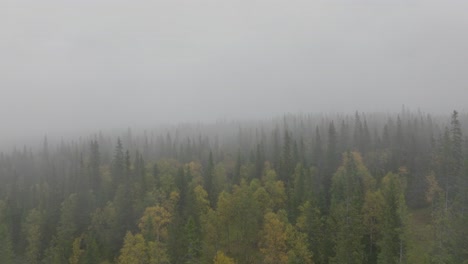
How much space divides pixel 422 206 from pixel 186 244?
6430cm

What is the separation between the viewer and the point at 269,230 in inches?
2141

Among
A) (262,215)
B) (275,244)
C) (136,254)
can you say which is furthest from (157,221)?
(275,244)

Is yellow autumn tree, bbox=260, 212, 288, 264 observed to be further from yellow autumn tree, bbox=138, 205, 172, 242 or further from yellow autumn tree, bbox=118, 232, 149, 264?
yellow autumn tree, bbox=138, 205, 172, 242

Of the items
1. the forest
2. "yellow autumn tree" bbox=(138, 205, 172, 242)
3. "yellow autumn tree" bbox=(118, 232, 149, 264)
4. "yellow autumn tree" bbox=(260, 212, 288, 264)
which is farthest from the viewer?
"yellow autumn tree" bbox=(138, 205, 172, 242)

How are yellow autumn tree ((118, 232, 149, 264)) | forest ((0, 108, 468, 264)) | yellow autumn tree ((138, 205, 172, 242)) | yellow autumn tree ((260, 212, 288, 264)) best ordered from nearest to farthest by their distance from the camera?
forest ((0, 108, 468, 264)) → yellow autumn tree ((260, 212, 288, 264)) → yellow autumn tree ((118, 232, 149, 264)) → yellow autumn tree ((138, 205, 172, 242))

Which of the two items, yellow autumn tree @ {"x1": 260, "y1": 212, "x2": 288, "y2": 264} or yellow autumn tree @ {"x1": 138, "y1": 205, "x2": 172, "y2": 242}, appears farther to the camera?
yellow autumn tree @ {"x1": 138, "y1": 205, "x2": 172, "y2": 242}

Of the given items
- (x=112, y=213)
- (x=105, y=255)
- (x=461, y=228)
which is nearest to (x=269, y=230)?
(x=461, y=228)

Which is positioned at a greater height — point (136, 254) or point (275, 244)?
point (275, 244)

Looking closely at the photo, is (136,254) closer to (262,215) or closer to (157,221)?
(157,221)

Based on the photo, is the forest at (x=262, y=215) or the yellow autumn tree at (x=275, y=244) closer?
the forest at (x=262, y=215)

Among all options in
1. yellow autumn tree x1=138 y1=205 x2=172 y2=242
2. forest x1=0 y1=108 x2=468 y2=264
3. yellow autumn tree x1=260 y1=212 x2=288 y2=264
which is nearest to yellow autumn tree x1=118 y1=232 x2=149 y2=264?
forest x1=0 y1=108 x2=468 y2=264

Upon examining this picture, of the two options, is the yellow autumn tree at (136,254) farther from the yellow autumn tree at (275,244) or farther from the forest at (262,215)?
the yellow autumn tree at (275,244)

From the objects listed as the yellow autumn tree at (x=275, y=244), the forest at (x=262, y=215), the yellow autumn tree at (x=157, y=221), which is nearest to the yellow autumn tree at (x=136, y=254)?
the forest at (x=262, y=215)

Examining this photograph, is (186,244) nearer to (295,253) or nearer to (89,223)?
(295,253)
